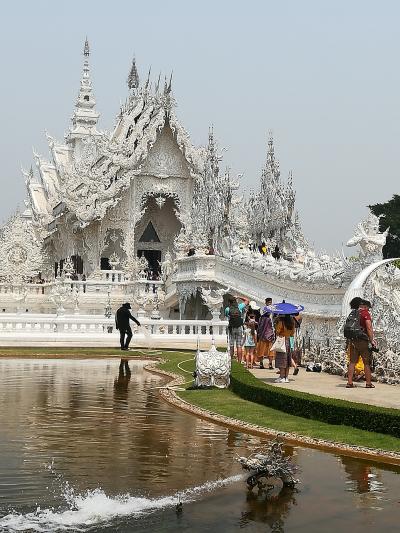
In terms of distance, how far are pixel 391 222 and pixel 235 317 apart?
4292cm

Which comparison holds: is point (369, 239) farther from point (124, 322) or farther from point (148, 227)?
point (148, 227)

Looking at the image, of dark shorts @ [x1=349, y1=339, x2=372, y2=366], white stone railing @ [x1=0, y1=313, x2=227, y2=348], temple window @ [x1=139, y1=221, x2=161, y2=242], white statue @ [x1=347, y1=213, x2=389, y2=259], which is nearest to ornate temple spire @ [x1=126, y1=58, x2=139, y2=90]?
temple window @ [x1=139, y1=221, x2=161, y2=242]

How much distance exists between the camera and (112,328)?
2477 centimetres

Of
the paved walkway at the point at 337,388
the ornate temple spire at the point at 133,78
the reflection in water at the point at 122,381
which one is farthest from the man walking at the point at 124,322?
the ornate temple spire at the point at 133,78

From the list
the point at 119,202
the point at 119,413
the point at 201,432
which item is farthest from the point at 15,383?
the point at 119,202

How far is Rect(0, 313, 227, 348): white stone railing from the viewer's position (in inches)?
918

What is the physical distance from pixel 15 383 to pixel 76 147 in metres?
43.8

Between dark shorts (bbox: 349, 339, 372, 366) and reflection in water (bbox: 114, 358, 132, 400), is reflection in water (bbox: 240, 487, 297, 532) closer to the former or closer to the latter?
reflection in water (bbox: 114, 358, 132, 400)

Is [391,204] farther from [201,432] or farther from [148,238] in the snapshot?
[201,432]

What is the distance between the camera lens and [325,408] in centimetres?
952

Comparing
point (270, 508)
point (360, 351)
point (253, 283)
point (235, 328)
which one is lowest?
point (270, 508)

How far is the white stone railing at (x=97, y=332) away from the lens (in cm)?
2331

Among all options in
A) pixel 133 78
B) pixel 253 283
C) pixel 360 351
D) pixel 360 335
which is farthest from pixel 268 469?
pixel 133 78

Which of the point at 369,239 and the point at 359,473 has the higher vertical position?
the point at 369,239
